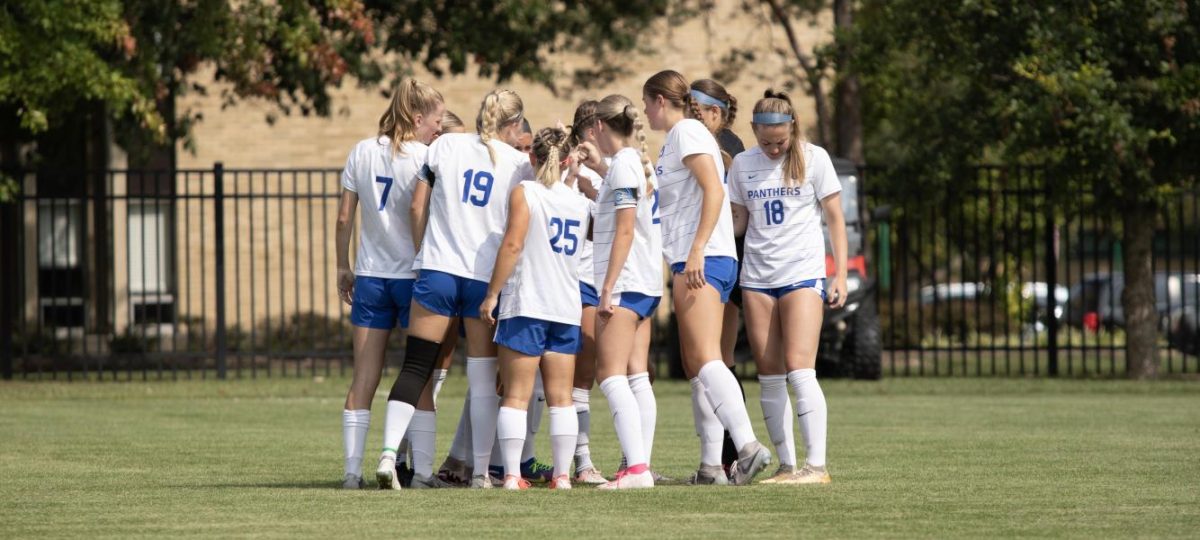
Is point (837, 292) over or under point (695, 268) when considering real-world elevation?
under

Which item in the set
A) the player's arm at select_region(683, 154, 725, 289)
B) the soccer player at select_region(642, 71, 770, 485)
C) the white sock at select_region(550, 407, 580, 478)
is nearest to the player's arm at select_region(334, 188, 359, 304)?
the white sock at select_region(550, 407, 580, 478)

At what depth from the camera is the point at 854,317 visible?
57.6 ft

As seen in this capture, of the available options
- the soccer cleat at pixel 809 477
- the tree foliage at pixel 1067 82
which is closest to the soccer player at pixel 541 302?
the soccer cleat at pixel 809 477

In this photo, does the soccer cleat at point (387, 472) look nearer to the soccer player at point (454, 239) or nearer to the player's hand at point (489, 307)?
the soccer player at point (454, 239)

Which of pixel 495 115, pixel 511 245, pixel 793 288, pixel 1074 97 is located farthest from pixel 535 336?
pixel 1074 97

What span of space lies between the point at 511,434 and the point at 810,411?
1.36m

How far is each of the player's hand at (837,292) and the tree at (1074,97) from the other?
917cm

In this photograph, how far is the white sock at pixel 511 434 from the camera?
7348mm

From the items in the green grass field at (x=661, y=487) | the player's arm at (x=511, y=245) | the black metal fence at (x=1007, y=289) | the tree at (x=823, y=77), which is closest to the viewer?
the green grass field at (x=661, y=487)

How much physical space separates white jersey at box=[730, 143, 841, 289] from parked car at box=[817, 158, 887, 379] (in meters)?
9.10

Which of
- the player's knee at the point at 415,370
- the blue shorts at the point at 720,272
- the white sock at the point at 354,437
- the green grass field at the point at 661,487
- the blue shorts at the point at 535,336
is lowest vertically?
the green grass field at the point at 661,487

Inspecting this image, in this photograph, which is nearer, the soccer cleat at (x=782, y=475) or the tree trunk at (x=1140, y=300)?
the soccer cleat at (x=782, y=475)

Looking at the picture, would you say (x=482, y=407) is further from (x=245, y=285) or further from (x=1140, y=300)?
(x=245, y=285)

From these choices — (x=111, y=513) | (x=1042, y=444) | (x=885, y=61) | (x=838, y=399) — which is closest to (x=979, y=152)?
(x=885, y=61)
